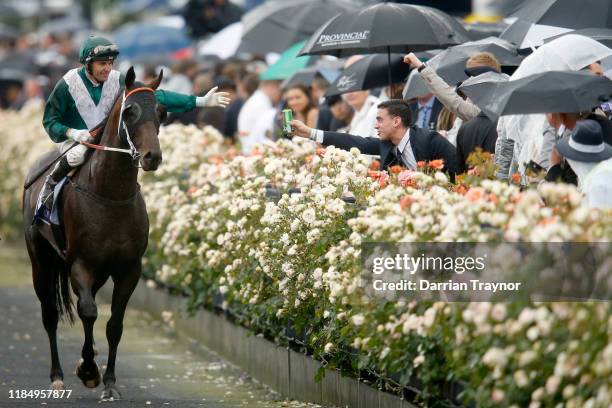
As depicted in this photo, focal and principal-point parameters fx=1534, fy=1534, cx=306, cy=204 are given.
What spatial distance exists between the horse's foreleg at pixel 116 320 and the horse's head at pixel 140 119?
118cm

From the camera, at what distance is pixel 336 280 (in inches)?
341

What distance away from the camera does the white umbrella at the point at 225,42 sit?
23.1 metres

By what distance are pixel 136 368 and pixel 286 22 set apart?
651 centimetres

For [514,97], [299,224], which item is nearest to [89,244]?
[299,224]

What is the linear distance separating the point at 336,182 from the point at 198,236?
4.35m

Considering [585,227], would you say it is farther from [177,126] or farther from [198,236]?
[177,126]

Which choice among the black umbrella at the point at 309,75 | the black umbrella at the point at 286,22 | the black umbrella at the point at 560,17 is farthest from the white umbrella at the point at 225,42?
the black umbrella at the point at 560,17

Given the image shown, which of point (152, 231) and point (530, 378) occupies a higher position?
point (530, 378)

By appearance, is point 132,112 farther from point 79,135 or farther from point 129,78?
point 79,135

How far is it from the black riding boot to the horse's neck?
0.39m

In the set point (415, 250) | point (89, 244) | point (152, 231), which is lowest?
point (152, 231)

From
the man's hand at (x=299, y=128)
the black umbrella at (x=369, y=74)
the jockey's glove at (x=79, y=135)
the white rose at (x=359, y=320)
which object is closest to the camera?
the white rose at (x=359, y=320)

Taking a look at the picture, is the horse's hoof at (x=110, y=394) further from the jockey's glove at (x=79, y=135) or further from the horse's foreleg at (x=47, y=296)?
the jockey's glove at (x=79, y=135)

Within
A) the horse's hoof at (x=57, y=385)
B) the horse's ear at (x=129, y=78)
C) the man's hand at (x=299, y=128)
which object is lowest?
the horse's hoof at (x=57, y=385)
